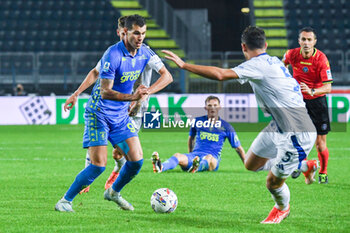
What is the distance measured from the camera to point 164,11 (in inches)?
1161

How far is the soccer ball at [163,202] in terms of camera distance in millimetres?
6430

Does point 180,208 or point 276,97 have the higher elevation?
point 276,97

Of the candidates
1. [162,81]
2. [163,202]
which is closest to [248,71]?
[162,81]

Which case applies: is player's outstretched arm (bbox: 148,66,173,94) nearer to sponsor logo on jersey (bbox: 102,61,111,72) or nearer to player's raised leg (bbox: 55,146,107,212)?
sponsor logo on jersey (bbox: 102,61,111,72)

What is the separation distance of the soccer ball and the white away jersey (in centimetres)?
144

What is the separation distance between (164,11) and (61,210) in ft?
78.4

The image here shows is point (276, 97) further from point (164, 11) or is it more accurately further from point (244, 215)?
point (164, 11)

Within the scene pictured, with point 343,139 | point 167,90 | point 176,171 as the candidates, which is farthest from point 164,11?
point 176,171

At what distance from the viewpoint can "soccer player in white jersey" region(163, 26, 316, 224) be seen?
5.54m

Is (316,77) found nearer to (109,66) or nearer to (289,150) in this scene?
(289,150)

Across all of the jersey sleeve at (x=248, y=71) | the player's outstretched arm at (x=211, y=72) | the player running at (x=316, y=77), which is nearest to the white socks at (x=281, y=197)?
the jersey sleeve at (x=248, y=71)

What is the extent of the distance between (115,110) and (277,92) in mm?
1750

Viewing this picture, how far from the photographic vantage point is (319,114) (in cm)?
894

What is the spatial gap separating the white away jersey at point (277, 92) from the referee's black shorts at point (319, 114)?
10.4 ft
